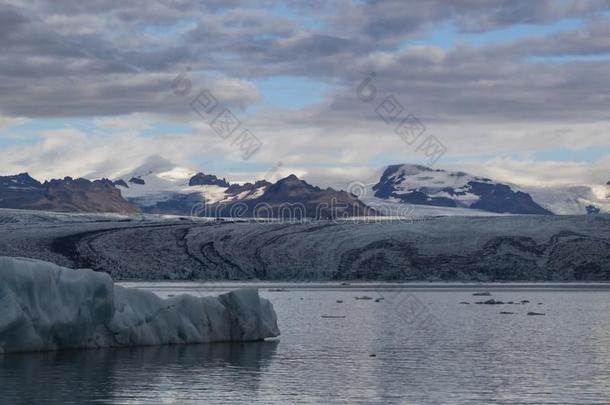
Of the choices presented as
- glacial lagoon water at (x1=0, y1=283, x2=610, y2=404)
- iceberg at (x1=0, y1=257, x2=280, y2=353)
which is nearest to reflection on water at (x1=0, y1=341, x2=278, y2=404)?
glacial lagoon water at (x1=0, y1=283, x2=610, y2=404)

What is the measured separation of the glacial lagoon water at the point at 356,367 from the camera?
92.3 feet

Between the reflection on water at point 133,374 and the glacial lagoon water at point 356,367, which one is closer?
the reflection on water at point 133,374

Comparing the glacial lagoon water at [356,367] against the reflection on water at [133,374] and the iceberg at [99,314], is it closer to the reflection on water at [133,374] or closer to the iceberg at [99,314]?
the reflection on water at [133,374]

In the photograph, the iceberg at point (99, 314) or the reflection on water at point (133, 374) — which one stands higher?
the iceberg at point (99, 314)

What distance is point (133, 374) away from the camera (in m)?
32.1

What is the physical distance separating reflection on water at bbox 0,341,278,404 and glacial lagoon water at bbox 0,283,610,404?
0.10 feet

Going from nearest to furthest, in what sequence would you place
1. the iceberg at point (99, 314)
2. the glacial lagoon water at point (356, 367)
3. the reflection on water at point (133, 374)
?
1. the reflection on water at point (133, 374)
2. the glacial lagoon water at point (356, 367)
3. the iceberg at point (99, 314)

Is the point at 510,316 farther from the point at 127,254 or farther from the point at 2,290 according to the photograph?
the point at 127,254

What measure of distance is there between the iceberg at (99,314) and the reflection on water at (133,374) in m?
0.70

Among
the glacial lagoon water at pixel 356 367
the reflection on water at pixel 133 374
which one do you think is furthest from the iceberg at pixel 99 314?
the glacial lagoon water at pixel 356 367

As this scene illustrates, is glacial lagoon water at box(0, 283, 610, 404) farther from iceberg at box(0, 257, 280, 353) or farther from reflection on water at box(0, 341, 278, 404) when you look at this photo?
iceberg at box(0, 257, 280, 353)

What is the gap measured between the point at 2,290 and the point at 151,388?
872 centimetres

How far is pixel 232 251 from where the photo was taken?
118 meters

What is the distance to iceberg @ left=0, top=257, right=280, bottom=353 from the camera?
1426 inches
